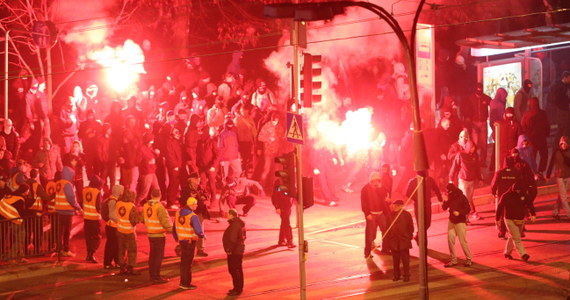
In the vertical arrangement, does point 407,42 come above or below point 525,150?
above

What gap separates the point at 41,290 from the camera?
649 inches

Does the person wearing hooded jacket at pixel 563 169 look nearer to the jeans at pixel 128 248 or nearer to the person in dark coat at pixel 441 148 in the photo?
the person in dark coat at pixel 441 148

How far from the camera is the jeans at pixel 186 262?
16188 mm

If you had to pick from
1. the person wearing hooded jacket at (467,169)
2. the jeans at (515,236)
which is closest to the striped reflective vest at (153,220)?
the jeans at (515,236)

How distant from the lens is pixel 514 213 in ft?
57.4

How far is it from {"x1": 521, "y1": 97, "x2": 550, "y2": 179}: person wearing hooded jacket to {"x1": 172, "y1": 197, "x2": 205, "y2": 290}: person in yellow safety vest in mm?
11801

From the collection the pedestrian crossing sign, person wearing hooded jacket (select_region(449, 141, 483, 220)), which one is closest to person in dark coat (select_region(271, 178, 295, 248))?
the pedestrian crossing sign

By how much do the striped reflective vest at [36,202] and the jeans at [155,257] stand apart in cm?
337

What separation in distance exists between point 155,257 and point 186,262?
0.69 m

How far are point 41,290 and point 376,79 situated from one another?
14.7 m

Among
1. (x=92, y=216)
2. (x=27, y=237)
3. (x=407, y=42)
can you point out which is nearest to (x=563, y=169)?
(x=407, y=42)

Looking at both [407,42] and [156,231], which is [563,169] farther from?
[156,231]

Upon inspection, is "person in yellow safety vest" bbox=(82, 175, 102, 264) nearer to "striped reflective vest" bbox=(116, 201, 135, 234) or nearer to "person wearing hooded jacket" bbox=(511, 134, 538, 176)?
"striped reflective vest" bbox=(116, 201, 135, 234)

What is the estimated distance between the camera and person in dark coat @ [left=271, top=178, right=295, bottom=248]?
18750 millimetres
